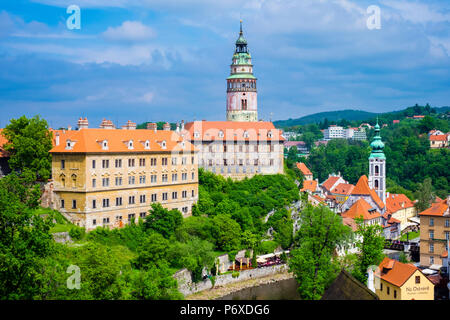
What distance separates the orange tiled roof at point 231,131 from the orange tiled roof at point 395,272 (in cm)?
2816

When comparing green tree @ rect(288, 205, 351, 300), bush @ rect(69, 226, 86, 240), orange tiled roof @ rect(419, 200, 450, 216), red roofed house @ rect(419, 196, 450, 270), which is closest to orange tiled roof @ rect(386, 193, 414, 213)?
orange tiled roof @ rect(419, 200, 450, 216)

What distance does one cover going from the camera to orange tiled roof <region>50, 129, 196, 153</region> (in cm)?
4544

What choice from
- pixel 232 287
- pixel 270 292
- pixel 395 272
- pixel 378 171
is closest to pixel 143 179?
pixel 232 287

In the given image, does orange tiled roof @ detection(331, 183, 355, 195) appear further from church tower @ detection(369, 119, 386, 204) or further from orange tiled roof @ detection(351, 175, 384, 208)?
orange tiled roof @ detection(351, 175, 384, 208)

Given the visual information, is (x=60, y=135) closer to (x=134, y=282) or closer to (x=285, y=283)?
(x=134, y=282)

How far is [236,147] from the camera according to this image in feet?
207

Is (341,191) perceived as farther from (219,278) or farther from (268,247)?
(219,278)

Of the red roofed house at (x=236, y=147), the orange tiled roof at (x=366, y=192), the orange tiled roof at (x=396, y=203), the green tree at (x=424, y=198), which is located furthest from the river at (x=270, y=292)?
the green tree at (x=424, y=198)

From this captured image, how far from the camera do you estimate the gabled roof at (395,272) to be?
A: 3584 centimetres

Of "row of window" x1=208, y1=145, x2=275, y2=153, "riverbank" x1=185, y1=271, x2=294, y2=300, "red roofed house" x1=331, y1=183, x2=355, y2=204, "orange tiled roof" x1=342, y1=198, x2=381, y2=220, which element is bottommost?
"riverbank" x1=185, y1=271, x2=294, y2=300

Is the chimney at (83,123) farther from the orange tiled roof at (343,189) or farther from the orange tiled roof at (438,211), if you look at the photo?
the orange tiled roof at (343,189)

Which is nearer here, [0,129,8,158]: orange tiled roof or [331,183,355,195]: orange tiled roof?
[0,129,8,158]: orange tiled roof

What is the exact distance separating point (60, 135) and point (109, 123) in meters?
5.89

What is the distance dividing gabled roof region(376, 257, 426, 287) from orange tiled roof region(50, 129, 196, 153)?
2247cm
